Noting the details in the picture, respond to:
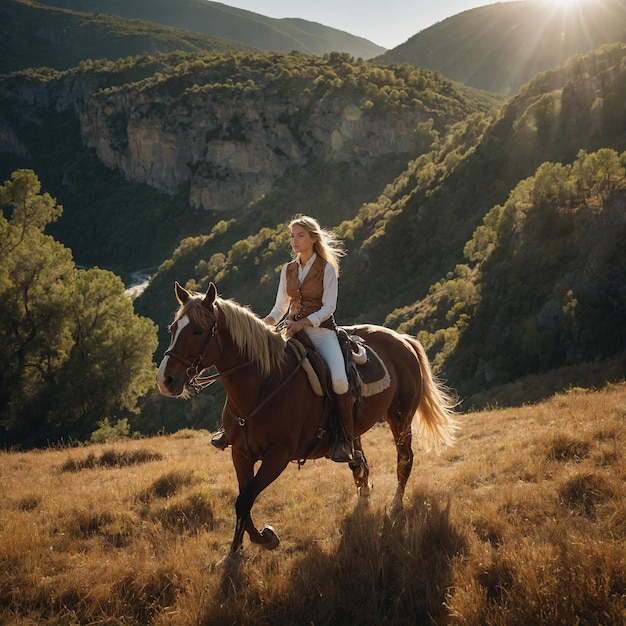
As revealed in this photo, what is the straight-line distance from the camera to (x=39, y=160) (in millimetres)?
157750

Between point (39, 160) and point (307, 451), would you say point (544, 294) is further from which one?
point (39, 160)

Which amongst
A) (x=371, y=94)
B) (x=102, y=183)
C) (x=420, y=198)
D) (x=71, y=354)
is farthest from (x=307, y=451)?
(x=102, y=183)

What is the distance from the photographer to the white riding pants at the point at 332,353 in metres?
5.31

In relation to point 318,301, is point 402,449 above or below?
below

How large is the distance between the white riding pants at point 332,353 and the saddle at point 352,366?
0.06 meters

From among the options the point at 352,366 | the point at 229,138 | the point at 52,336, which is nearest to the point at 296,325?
the point at 352,366

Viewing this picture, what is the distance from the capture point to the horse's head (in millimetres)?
4277

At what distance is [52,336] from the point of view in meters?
24.5

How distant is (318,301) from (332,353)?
0.65 m

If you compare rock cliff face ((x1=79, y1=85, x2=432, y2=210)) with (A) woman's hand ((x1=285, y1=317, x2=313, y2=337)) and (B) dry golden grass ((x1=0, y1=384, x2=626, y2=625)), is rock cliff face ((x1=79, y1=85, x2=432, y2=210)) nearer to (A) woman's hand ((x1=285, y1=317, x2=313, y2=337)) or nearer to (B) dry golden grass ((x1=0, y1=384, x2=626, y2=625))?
(B) dry golden grass ((x1=0, y1=384, x2=626, y2=625))

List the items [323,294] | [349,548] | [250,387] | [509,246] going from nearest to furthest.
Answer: [349,548]
[250,387]
[323,294]
[509,246]

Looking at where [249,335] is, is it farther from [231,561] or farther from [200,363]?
[231,561]

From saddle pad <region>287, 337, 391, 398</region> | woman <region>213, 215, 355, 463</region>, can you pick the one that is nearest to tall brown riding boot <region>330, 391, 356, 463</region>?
woman <region>213, 215, 355, 463</region>

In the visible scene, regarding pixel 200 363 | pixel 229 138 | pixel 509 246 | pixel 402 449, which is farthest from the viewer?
pixel 229 138
